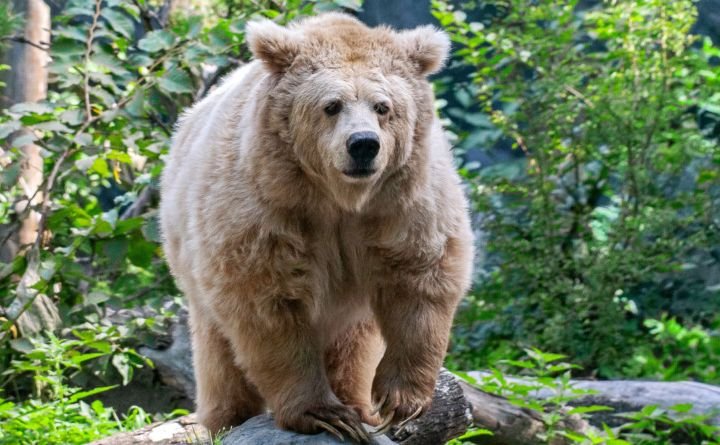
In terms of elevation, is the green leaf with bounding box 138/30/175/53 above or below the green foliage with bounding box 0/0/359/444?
above

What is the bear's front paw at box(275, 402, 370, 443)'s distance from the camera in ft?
12.3

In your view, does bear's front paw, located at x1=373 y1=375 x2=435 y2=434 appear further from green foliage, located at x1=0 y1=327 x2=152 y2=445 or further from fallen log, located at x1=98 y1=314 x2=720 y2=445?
green foliage, located at x1=0 y1=327 x2=152 y2=445

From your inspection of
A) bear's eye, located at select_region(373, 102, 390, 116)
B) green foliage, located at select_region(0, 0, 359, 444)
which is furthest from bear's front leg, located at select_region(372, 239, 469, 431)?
green foliage, located at select_region(0, 0, 359, 444)

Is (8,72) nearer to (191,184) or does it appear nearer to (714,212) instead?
(191,184)

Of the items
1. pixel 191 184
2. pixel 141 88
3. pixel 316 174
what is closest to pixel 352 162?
pixel 316 174

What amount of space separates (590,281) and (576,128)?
119 cm

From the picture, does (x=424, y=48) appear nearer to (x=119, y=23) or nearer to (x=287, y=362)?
(x=287, y=362)

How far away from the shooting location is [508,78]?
7887 millimetres

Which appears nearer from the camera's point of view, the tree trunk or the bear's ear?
the bear's ear

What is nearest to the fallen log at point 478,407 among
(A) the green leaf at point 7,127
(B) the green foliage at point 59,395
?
(B) the green foliage at point 59,395

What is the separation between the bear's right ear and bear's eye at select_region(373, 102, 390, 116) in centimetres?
39

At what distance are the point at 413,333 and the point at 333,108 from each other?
90 cm

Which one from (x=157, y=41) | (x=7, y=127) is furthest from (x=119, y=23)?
(x=7, y=127)

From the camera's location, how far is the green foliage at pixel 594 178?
7309 mm
